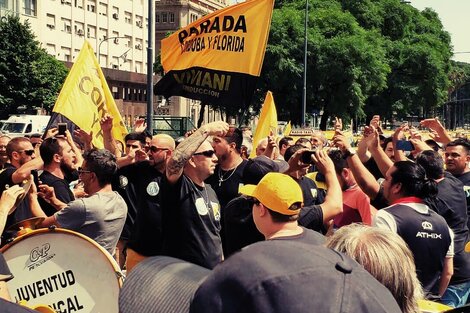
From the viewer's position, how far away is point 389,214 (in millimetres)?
4363

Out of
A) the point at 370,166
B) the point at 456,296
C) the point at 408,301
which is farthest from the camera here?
the point at 370,166

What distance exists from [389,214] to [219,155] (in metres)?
2.68

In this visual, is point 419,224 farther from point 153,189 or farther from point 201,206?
point 153,189

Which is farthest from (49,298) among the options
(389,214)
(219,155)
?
(219,155)

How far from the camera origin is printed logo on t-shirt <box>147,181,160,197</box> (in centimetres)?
579

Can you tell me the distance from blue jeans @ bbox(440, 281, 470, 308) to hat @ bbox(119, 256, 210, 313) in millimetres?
3571

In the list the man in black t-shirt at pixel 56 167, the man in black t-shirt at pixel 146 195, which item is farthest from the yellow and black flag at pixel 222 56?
the man in black t-shirt at pixel 56 167

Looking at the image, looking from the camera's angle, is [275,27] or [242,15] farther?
[275,27]

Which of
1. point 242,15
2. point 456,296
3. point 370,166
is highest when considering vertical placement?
point 242,15

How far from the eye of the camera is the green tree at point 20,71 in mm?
46844

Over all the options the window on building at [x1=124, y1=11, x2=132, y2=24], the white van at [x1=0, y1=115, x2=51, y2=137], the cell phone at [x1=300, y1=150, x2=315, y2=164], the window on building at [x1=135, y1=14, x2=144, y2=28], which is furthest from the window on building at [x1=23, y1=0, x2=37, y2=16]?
the cell phone at [x1=300, y1=150, x2=315, y2=164]

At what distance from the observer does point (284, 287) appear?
1448 millimetres

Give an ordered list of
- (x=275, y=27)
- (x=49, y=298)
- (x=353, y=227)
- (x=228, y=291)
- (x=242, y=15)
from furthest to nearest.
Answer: (x=275, y=27) < (x=242, y=15) < (x=49, y=298) < (x=353, y=227) < (x=228, y=291)

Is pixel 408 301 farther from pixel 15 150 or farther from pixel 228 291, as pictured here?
pixel 15 150
